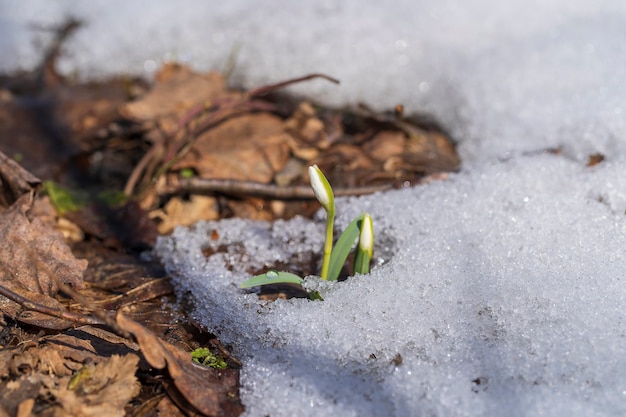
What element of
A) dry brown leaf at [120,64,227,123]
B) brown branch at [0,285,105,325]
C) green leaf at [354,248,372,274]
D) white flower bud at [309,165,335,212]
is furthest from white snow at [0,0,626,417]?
brown branch at [0,285,105,325]

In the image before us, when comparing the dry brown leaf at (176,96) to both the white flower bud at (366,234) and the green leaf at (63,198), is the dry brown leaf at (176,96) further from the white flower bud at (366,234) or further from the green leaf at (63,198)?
the white flower bud at (366,234)

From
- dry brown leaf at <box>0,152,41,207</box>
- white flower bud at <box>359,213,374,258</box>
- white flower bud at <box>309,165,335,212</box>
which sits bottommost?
white flower bud at <box>359,213,374,258</box>

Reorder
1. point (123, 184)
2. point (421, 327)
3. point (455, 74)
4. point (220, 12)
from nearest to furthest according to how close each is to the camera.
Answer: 1. point (421, 327)
2. point (123, 184)
3. point (455, 74)
4. point (220, 12)

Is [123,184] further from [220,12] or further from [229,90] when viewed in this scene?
[220,12]

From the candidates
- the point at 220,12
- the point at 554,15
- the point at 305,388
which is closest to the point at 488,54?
the point at 554,15

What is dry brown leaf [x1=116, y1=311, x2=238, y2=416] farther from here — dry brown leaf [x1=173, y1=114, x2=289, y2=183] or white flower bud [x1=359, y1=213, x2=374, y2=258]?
dry brown leaf [x1=173, y1=114, x2=289, y2=183]

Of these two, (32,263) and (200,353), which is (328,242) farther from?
(32,263)

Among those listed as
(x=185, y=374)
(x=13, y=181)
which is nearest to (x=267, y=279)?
(x=185, y=374)
